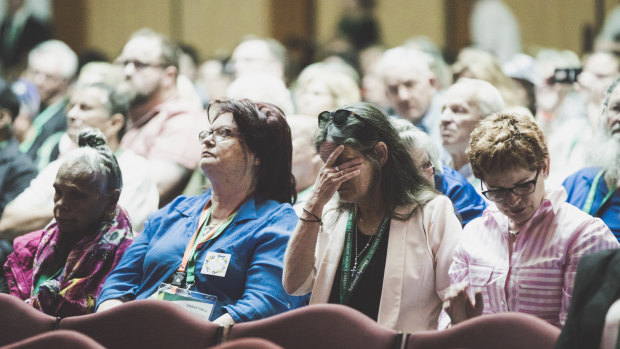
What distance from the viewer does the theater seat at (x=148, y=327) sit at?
2.02 m

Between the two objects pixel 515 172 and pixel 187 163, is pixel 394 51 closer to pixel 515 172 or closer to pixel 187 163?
pixel 187 163

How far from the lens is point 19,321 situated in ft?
7.29

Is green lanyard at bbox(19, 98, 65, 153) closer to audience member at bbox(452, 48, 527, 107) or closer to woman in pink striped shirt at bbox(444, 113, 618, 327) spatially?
audience member at bbox(452, 48, 527, 107)

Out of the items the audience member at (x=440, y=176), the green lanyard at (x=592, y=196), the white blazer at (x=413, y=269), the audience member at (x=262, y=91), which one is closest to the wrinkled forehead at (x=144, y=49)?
the audience member at (x=262, y=91)

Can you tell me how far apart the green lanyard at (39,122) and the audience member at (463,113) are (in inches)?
82.1

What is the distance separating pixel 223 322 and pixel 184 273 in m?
0.24

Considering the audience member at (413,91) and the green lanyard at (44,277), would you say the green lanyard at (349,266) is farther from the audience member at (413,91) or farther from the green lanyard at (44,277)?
the audience member at (413,91)

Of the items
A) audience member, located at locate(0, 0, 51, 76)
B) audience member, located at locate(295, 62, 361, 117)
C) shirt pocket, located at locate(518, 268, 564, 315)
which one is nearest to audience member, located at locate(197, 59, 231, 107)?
audience member, located at locate(295, 62, 361, 117)

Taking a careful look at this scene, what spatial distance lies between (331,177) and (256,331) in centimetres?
43

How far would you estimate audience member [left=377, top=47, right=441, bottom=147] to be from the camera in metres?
3.67

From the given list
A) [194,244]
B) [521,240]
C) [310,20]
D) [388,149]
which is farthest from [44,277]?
[310,20]

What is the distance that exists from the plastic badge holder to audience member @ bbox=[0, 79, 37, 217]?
116cm

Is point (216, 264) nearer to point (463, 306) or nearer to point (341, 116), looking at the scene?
point (341, 116)

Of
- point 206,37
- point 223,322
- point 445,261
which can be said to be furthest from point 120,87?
point 206,37
